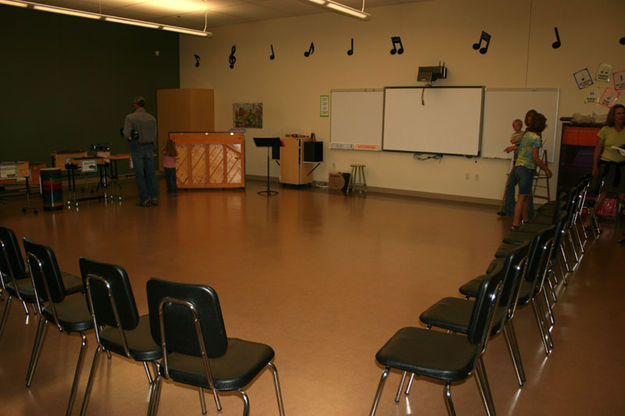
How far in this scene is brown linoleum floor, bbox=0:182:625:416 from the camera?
278 cm

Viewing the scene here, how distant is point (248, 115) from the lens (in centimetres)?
1223

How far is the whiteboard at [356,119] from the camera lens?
10.2 meters

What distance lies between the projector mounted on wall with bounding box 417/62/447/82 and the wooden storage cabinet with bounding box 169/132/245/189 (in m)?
3.65

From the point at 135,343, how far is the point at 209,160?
26.6 ft

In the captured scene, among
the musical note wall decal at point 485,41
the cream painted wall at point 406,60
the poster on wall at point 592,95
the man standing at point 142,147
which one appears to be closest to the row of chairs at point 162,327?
the man standing at point 142,147

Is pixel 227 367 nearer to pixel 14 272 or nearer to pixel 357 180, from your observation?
pixel 14 272

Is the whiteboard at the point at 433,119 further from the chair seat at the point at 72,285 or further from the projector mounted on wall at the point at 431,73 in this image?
the chair seat at the point at 72,285

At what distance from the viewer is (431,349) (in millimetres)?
2336

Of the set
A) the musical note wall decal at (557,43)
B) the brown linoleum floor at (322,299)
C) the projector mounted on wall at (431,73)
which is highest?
the musical note wall decal at (557,43)

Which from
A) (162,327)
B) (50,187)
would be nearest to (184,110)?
(50,187)

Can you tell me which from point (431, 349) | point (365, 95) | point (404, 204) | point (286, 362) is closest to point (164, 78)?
point (365, 95)

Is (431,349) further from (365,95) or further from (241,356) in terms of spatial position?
(365,95)

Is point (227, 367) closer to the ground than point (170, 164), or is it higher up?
closer to the ground

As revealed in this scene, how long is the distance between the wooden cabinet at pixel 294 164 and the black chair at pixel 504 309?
7.91m
